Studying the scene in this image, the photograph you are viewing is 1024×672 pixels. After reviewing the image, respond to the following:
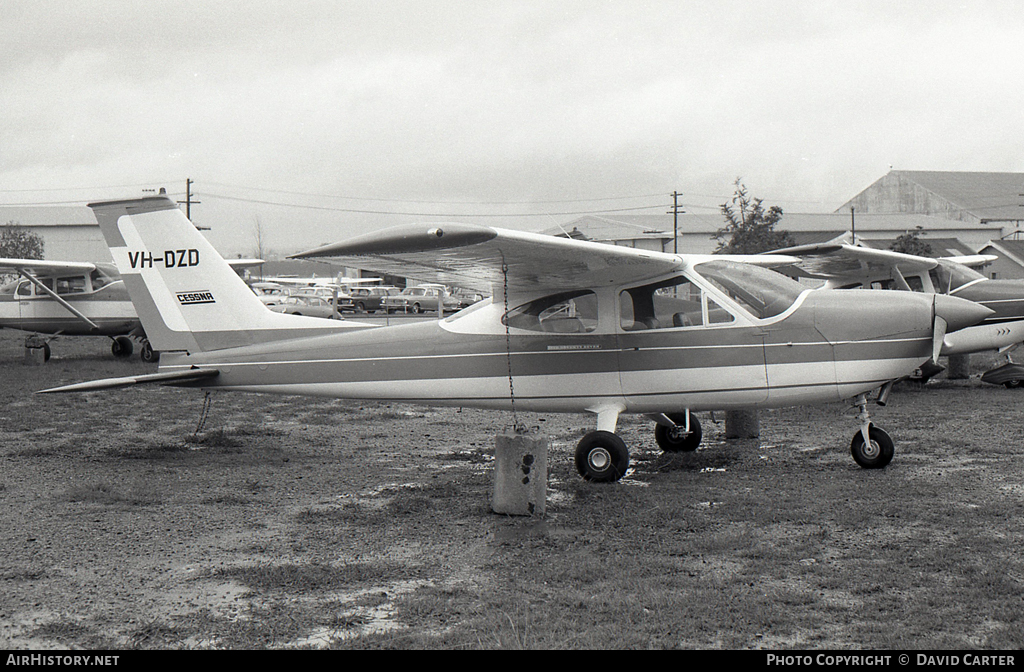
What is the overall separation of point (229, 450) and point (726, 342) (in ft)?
17.8

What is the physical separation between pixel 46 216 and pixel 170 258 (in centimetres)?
8653

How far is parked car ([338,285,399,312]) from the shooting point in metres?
48.9

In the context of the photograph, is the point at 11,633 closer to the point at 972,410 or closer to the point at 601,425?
the point at 601,425

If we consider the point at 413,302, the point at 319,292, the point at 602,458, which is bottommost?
the point at 602,458

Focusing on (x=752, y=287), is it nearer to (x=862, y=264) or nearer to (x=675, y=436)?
(x=675, y=436)

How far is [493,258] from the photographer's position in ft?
24.7

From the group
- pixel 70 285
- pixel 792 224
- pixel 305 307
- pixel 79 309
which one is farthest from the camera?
pixel 792 224

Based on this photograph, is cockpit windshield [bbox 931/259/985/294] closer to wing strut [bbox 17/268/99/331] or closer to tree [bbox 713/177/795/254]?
wing strut [bbox 17/268/99/331]

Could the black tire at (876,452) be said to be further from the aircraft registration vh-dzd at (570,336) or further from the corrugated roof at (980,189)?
the corrugated roof at (980,189)

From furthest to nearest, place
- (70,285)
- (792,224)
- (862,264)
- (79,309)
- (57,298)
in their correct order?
(792,224)
(70,285)
(79,309)
(57,298)
(862,264)

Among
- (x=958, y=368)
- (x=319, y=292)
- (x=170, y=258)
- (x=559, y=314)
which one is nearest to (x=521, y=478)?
(x=559, y=314)

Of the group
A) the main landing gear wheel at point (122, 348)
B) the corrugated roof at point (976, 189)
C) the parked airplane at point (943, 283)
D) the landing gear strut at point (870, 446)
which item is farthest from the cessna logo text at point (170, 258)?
the corrugated roof at point (976, 189)

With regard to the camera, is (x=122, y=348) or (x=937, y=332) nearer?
(x=937, y=332)

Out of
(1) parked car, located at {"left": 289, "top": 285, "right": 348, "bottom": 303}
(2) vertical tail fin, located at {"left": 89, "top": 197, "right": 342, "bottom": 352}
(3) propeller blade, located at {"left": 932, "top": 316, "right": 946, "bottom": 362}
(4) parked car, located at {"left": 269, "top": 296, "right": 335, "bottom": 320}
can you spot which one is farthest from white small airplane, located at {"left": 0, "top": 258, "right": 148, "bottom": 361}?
(1) parked car, located at {"left": 289, "top": 285, "right": 348, "bottom": 303}
